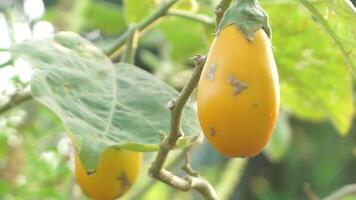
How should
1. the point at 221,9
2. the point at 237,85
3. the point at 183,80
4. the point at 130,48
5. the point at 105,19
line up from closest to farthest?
the point at 237,85 → the point at 221,9 → the point at 130,48 → the point at 183,80 → the point at 105,19

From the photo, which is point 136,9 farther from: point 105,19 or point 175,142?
point 105,19

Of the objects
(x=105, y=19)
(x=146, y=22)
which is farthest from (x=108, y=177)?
(x=105, y=19)

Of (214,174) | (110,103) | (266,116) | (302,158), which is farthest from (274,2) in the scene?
(302,158)

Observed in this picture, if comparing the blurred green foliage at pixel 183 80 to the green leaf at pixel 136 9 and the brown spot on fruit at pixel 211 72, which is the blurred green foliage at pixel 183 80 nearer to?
the green leaf at pixel 136 9

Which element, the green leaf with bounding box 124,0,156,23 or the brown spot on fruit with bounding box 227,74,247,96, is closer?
the brown spot on fruit with bounding box 227,74,247,96

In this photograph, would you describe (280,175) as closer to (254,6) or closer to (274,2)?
(274,2)

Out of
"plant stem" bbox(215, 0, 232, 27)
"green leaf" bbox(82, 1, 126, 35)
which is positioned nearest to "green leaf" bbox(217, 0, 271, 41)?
"plant stem" bbox(215, 0, 232, 27)

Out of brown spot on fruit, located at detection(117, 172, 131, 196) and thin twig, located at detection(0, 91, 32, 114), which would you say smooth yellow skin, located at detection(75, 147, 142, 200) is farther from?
thin twig, located at detection(0, 91, 32, 114)

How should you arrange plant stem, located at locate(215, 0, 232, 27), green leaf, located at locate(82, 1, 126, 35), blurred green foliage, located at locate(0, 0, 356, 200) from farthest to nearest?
green leaf, located at locate(82, 1, 126, 35), blurred green foliage, located at locate(0, 0, 356, 200), plant stem, located at locate(215, 0, 232, 27)

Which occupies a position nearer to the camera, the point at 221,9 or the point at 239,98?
the point at 239,98
